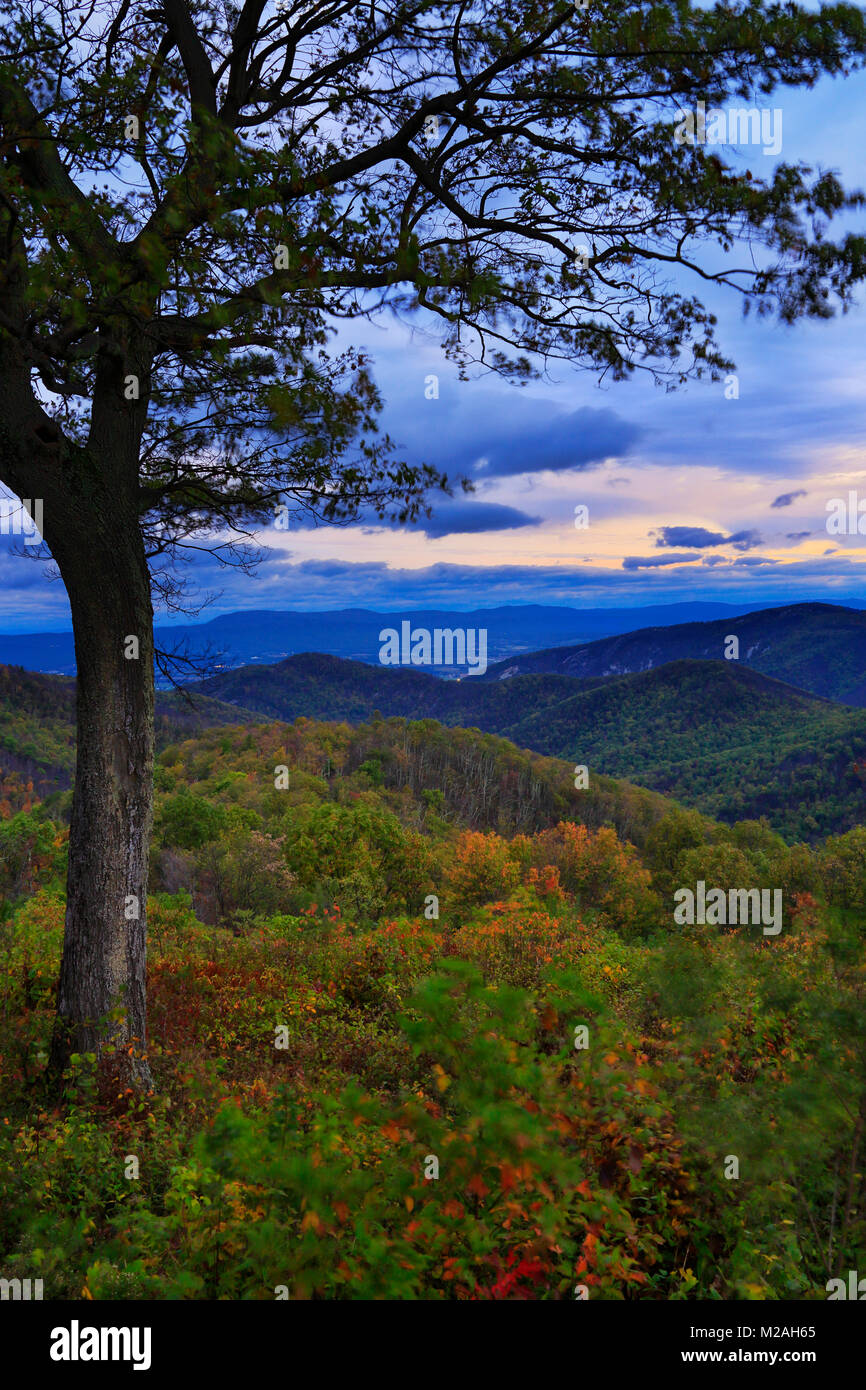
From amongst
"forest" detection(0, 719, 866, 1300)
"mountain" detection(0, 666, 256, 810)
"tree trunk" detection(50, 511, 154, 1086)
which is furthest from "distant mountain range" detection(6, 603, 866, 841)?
"tree trunk" detection(50, 511, 154, 1086)

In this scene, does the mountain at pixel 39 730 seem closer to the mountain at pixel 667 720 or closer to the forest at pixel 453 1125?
the mountain at pixel 667 720

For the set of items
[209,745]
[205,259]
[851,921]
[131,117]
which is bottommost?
[209,745]

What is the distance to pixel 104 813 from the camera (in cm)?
450

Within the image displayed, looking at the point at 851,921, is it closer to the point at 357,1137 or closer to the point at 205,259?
the point at 357,1137

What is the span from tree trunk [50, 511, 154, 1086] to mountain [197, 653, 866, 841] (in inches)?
2795

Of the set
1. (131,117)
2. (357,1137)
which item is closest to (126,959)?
(357,1137)

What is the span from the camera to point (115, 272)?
3.32m

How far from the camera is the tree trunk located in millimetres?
4441

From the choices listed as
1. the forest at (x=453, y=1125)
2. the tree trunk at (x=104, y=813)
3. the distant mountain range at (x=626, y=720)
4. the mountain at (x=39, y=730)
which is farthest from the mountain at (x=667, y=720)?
the tree trunk at (x=104, y=813)

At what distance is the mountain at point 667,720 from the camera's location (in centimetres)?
8170

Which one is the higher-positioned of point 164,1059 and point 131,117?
point 131,117

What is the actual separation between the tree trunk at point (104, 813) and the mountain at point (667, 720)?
71.0 m

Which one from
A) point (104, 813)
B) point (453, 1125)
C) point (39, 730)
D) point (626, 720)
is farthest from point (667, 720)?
point (453, 1125)

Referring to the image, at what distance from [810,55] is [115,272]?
13.6ft
